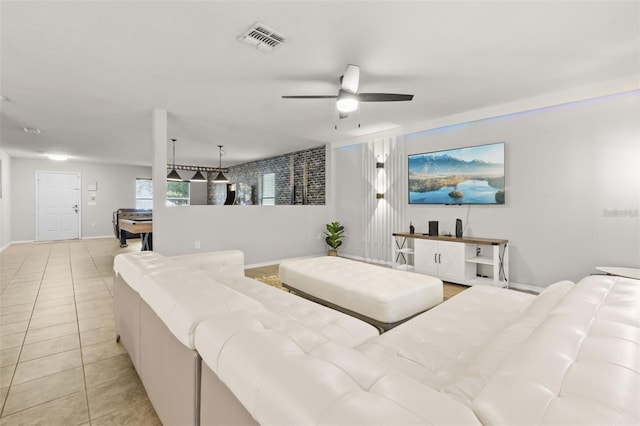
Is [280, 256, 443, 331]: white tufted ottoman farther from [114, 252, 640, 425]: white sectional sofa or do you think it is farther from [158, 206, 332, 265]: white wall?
[158, 206, 332, 265]: white wall

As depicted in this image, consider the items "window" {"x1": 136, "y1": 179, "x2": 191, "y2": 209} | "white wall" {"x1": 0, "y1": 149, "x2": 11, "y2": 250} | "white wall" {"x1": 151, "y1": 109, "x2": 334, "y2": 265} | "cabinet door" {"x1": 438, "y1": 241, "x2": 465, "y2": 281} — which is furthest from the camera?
"window" {"x1": 136, "y1": 179, "x2": 191, "y2": 209}

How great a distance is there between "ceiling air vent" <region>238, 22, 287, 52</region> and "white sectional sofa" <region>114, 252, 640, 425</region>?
200cm

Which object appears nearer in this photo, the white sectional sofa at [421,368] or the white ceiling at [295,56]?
the white sectional sofa at [421,368]

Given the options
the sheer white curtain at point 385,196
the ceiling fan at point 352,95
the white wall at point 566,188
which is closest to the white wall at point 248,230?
the sheer white curtain at point 385,196

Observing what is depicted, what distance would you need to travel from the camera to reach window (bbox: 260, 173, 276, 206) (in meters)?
8.56

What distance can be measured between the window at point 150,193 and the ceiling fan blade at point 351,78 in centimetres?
878

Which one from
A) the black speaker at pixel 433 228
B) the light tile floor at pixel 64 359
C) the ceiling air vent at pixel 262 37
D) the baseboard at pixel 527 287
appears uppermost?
the ceiling air vent at pixel 262 37

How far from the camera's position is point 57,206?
348 inches

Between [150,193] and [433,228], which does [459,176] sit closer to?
[433,228]

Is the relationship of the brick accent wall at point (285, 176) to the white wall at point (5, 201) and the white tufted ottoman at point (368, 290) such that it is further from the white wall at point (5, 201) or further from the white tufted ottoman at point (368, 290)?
the white wall at point (5, 201)

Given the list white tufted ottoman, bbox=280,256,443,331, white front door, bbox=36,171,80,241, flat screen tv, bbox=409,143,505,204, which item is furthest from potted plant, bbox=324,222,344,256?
white front door, bbox=36,171,80,241

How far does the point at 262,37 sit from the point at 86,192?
9.85m

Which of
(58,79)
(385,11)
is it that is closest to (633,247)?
(385,11)

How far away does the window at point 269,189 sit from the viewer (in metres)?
8.56
